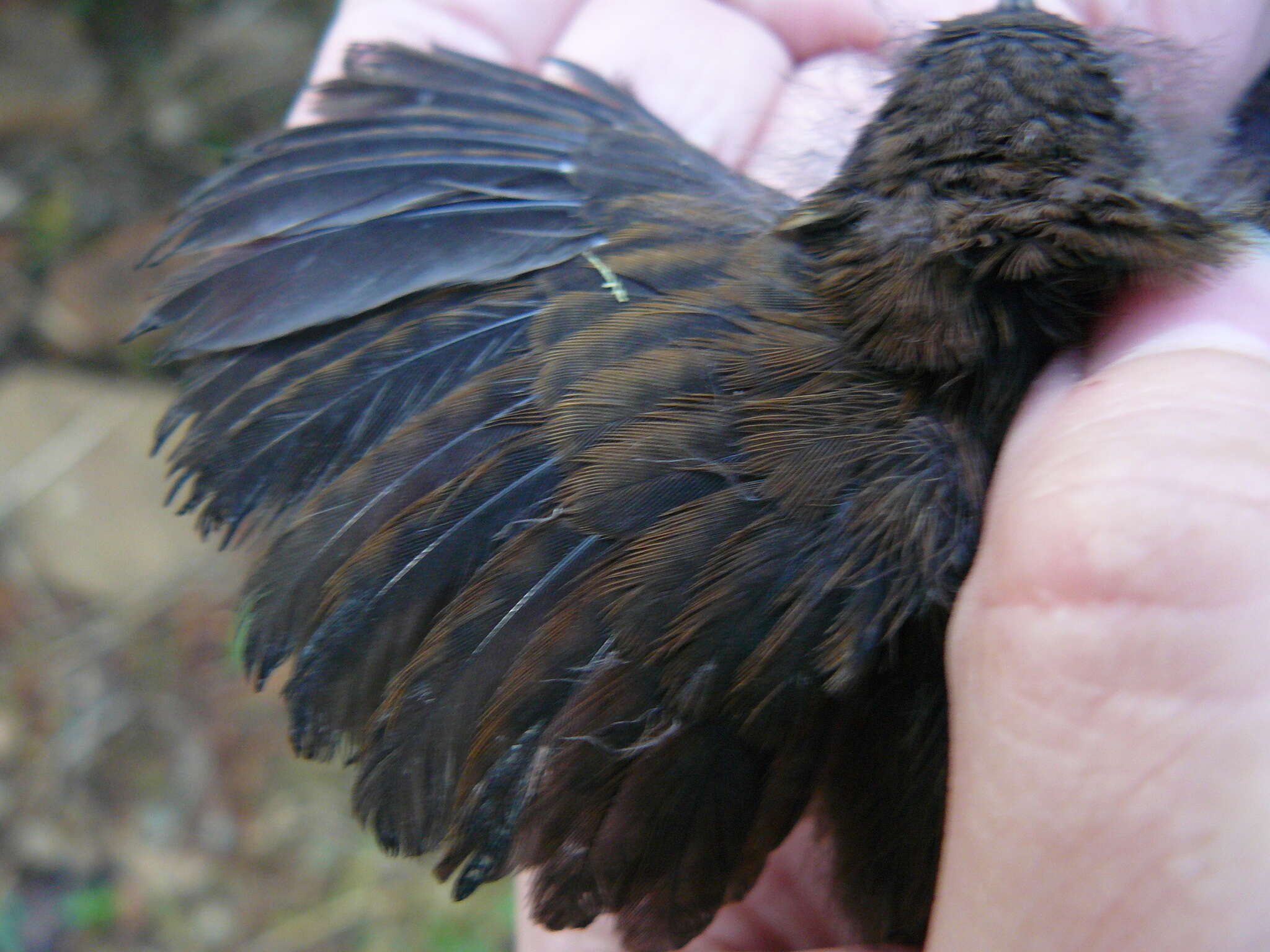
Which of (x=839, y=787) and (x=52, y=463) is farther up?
(x=839, y=787)

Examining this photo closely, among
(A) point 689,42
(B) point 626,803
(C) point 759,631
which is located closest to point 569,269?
(C) point 759,631

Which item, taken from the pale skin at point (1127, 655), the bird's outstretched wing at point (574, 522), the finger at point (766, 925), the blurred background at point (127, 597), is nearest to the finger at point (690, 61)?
the bird's outstretched wing at point (574, 522)

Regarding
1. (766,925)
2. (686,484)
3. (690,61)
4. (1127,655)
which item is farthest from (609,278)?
(690,61)

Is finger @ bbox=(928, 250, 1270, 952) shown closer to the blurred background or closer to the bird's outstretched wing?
the bird's outstretched wing

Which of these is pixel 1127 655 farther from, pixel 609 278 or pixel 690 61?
pixel 690 61

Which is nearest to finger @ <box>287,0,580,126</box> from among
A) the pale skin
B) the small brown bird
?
the small brown bird

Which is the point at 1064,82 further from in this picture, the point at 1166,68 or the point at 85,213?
the point at 85,213
